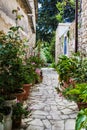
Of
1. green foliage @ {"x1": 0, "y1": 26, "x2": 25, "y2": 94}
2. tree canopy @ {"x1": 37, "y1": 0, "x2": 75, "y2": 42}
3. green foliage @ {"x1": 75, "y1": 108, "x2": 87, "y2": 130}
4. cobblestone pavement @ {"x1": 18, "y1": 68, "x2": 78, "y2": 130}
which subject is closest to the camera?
green foliage @ {"x1": 75, "y1": 108, "x2": 87, "y2": 130}

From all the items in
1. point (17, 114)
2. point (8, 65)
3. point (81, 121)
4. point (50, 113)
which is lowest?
point (50, 113)

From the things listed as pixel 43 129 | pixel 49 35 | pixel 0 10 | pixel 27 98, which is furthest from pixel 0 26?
pixel 49 35

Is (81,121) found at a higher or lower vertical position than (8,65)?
lower

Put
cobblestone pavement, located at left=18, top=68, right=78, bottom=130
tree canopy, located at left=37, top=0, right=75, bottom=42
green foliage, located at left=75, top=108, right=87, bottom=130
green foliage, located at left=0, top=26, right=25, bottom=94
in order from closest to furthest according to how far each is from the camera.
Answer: green foliage, located at left=75, top=108, right=87, bottom=130, green foliage, located at left=0, top=26, right=25, bottom=94, cobblestone pavement, located at left=18, top=68, right=78, bottom=130, tree canopy, located at left=37, top=0, right=75, bottom=42

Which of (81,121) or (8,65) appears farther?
(8,65)

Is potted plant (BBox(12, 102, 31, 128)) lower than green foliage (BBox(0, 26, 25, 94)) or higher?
lower

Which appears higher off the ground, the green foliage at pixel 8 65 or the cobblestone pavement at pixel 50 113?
the green foliage at pixel 8 65

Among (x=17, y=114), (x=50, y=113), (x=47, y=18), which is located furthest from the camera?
(x=47, y=18)

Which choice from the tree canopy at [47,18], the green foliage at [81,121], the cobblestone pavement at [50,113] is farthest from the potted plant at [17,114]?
the tree canopy at [47,18]

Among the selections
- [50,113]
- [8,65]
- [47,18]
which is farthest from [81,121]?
[47,18]

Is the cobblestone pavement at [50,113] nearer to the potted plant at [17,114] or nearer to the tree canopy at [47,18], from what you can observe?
the potted plant at [17,114]

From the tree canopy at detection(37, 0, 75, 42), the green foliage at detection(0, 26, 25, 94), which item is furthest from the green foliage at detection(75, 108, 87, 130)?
the tree canopy at detection(37, 0, 75, 42)

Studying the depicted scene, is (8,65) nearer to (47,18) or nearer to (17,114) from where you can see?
(17,114)

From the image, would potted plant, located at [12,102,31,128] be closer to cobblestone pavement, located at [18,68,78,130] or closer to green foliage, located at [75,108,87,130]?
cobblestone pavement, located at [18,68,78,130]
